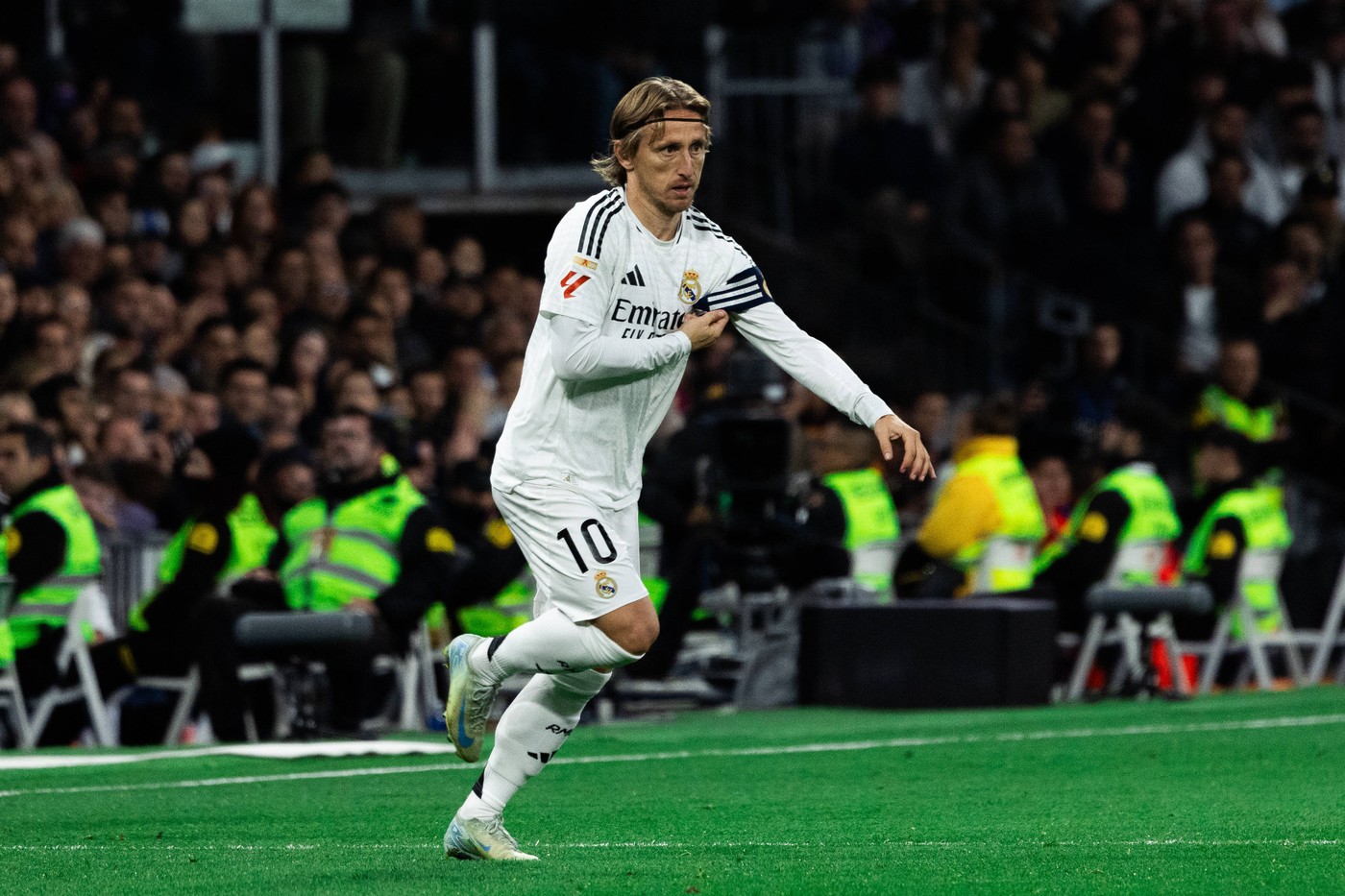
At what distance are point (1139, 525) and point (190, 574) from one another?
5.54 metres

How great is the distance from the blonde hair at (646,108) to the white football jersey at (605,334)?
0.50 feet

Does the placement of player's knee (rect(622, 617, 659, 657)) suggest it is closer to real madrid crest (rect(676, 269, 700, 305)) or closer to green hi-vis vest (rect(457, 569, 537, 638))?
real madrid crest (rect(676, 269, 700, 305))

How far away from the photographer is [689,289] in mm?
7504

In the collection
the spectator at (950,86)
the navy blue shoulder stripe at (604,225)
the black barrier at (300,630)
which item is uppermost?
the spectator at (950,86)

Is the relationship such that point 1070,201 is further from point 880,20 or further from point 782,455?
point 782,455

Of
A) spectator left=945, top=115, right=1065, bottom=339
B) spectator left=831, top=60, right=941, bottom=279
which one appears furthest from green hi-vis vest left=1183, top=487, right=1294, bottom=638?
spectator left=831, top=60, right=941, bottom=279

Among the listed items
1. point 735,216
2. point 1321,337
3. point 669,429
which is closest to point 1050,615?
point 669,429

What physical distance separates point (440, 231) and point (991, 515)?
24.7ft

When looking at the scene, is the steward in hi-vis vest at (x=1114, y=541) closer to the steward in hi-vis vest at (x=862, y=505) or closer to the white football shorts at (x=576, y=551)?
the steward in hi-vis vest at (x=862, y=505)

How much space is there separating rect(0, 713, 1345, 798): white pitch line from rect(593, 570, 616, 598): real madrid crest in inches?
137

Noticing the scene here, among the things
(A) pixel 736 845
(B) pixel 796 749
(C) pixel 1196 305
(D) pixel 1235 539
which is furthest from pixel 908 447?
(C) pixel 1196 305

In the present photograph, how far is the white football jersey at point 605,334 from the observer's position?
23.8 ft

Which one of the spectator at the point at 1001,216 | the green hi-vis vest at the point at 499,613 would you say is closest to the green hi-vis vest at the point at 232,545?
the green hi-vis vest at the point at 499,613

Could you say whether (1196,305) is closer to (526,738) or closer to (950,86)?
(950,86)
